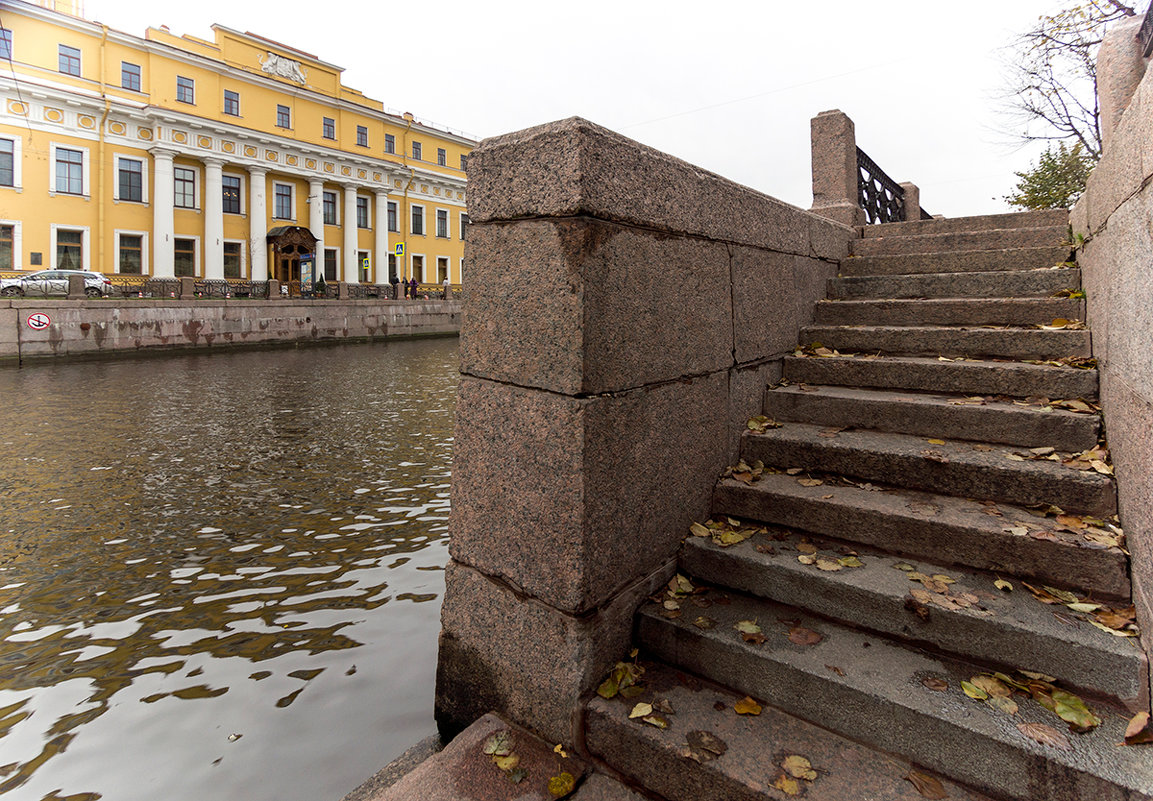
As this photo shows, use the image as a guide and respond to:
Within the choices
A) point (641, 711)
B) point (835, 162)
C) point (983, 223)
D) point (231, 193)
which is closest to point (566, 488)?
point (641, 711)

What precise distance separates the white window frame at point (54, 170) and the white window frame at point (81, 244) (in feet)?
4.97

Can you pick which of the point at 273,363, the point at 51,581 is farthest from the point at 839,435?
the point at 273,363

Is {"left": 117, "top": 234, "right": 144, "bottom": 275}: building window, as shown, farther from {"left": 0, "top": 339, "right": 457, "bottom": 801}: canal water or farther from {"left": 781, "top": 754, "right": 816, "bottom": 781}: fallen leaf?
{"left": 781, "top": 754, "right": 816, "bottom": 781}: fallen leaf

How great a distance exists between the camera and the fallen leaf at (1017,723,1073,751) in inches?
70.9

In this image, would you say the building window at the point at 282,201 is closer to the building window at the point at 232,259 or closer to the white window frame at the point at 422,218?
the building window at the point at 232,259

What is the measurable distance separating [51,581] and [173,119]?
123 ft

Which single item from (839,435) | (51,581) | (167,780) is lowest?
(167,780)

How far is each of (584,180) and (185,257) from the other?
133ft

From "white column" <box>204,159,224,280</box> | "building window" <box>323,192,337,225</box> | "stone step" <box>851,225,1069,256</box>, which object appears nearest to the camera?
"stone step" <box>851,225,1069,256</box>

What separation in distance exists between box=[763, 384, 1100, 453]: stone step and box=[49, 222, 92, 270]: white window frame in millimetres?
38751

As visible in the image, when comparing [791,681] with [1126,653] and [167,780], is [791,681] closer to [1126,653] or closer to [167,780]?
[1126,653]

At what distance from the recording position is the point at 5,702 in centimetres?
307

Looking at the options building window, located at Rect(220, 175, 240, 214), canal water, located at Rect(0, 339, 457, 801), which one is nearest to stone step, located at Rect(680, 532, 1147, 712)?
canal water, located at Rect(0, 339, 457, 801)

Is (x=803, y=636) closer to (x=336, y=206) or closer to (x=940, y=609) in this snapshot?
(x=940, y=609)
